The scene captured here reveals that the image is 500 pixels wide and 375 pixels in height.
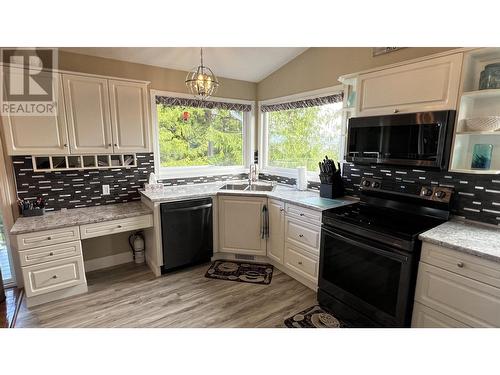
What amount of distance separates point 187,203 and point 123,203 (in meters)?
0.81

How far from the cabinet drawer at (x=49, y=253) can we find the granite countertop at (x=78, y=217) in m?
0.18

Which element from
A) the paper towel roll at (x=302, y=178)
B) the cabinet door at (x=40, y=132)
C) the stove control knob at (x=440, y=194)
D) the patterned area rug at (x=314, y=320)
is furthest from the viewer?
the paper towel roll at (x=302, y=178)

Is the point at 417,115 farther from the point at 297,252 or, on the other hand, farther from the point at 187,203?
the point at 187,203

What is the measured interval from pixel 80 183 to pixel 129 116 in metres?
0.89

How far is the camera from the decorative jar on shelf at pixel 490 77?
1.62 m

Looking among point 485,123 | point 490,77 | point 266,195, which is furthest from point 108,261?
point 490,77

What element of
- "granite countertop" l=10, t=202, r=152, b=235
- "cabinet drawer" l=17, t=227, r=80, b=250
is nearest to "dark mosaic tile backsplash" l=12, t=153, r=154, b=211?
"granite countertop" l=10, t=202, r=152, b=235

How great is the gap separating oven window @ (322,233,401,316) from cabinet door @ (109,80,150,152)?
6.96 ft

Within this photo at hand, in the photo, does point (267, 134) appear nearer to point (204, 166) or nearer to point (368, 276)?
point (204, 166)

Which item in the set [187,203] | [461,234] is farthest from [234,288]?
[461,234]

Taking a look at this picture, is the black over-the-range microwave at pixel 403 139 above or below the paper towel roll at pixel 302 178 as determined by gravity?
above

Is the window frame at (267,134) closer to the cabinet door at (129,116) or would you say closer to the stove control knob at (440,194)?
the stove control knob at (440,194)

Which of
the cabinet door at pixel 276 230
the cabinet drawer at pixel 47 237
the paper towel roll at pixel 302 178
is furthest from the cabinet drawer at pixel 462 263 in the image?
the cabinet drawer at pixel 47 237

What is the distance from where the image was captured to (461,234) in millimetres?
1670
